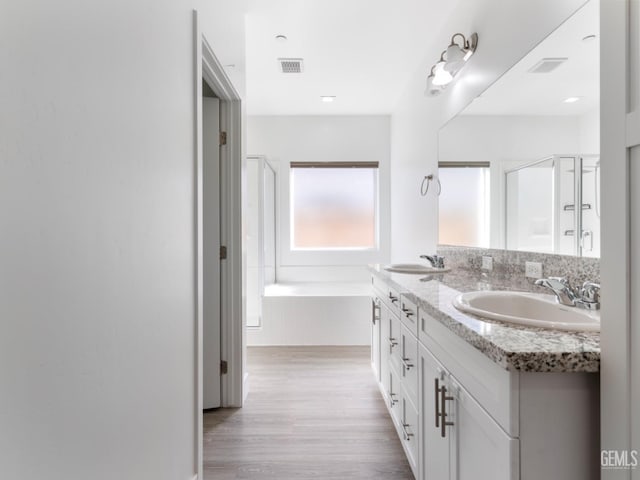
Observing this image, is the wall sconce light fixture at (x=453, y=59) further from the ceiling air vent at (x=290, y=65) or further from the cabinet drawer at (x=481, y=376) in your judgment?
the cabinet drawer at (x=481, y=376)

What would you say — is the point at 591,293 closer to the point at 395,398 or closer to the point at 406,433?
the point at 406,433

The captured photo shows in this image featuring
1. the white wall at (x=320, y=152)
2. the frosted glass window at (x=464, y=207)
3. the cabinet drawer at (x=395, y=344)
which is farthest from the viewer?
the white wall at (x=320, y=152)

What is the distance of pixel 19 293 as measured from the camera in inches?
24.7

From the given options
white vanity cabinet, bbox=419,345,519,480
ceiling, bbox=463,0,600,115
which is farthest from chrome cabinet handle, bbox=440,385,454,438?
ceiling, bbox=463,0,600,115

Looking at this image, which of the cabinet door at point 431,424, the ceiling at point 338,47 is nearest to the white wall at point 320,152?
the ceiling at point 338,47

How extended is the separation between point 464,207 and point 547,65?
96 centimetres

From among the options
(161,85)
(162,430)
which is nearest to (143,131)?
(161,85)

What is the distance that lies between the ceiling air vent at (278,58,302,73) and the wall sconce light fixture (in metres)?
1.18

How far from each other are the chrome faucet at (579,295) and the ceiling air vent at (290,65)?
2.53 metres

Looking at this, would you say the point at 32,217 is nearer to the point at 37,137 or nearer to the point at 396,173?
the point at 37,137

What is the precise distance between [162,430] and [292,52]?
2.68 meters

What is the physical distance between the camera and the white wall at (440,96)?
1.54 meters

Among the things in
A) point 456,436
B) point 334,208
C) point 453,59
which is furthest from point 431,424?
point 334,208

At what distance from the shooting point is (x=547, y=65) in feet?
4.75
